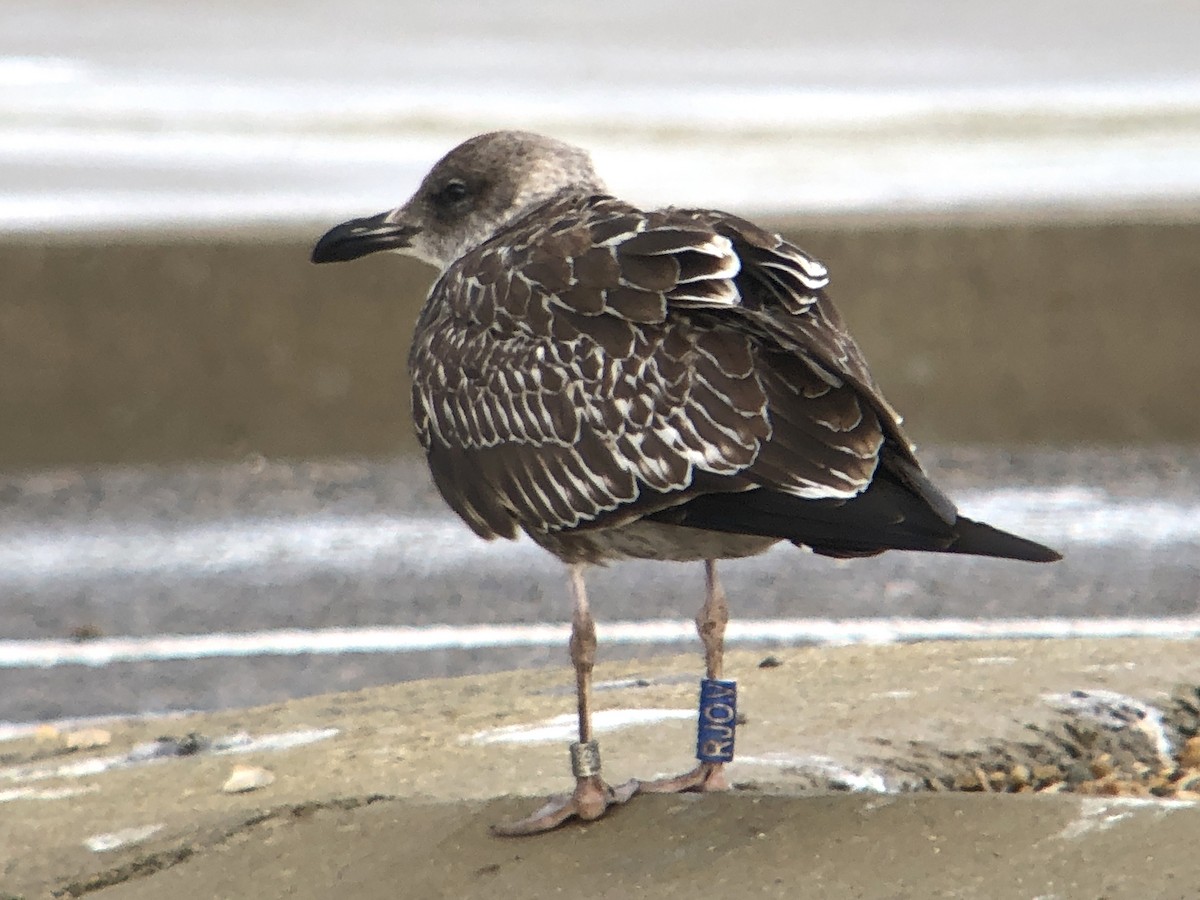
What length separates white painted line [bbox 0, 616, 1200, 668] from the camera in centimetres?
688

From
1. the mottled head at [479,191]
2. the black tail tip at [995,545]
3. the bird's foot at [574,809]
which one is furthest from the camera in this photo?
the mottled head at [479,191]

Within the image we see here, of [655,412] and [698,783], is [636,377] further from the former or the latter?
[698,783]

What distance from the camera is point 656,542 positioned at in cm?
447

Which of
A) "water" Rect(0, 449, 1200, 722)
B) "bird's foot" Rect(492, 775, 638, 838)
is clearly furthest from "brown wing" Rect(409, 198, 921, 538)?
"water" Rect(0, 449, 1200, 722)

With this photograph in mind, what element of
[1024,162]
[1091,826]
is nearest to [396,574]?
[1091,826]

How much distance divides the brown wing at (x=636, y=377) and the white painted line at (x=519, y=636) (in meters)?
2.24

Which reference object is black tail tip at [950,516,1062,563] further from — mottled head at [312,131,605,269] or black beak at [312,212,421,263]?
black beak at [312,212,421,263]

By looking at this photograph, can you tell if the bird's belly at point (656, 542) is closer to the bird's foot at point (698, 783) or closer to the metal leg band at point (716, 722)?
the metal leg band at point (716, 722)

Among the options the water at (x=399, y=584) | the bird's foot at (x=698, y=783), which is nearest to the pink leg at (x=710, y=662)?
the bird's foot at (x=698, y=783)

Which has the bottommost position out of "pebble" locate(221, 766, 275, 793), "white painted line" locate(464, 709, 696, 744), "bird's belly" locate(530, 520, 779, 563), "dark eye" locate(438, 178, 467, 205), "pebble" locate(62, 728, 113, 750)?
"pebble" locate(62, 728, 113, 750)

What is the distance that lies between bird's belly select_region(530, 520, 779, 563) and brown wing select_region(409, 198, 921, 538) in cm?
6

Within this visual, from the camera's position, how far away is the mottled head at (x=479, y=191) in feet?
17.8

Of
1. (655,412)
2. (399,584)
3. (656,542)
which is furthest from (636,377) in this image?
(399,584)

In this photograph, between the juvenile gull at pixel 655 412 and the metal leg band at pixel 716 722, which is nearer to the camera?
the juvenile gull at pixel 655 412
